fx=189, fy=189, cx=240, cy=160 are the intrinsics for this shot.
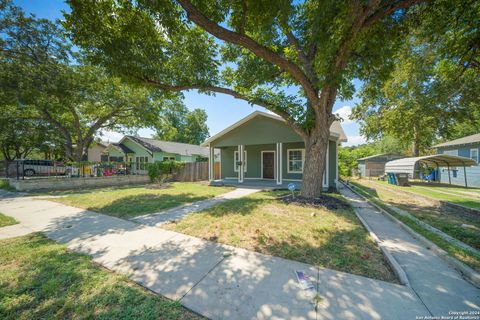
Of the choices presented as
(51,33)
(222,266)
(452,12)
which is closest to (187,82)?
(222,266)

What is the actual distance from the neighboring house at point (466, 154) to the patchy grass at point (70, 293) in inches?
853

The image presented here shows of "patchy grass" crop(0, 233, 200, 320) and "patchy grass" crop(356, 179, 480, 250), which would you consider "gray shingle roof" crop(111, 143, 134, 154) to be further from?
"patchy grass" crop(356, 179, 480, 250)

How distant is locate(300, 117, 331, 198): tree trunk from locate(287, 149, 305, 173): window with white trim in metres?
5.49

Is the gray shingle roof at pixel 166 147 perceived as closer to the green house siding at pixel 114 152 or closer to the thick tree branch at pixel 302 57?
the green house siding at pixel 114 152

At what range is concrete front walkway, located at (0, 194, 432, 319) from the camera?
80.6 inches

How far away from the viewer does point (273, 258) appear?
312cm

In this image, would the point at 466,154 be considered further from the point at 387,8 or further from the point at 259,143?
the point at 387,8

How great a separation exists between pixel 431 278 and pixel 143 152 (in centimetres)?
2276

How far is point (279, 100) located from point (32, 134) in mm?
26494

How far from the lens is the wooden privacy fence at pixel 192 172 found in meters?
16.0

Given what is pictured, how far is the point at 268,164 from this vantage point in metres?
13.7

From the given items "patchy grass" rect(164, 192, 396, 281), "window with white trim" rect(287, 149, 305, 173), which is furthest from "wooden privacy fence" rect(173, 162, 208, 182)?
"patchy grass" rect(164, 192, 396, 281)

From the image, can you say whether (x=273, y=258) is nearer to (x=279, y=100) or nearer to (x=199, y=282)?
(x=199, y=282)

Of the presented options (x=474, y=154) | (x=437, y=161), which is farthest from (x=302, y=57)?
(x=474, y=154)
